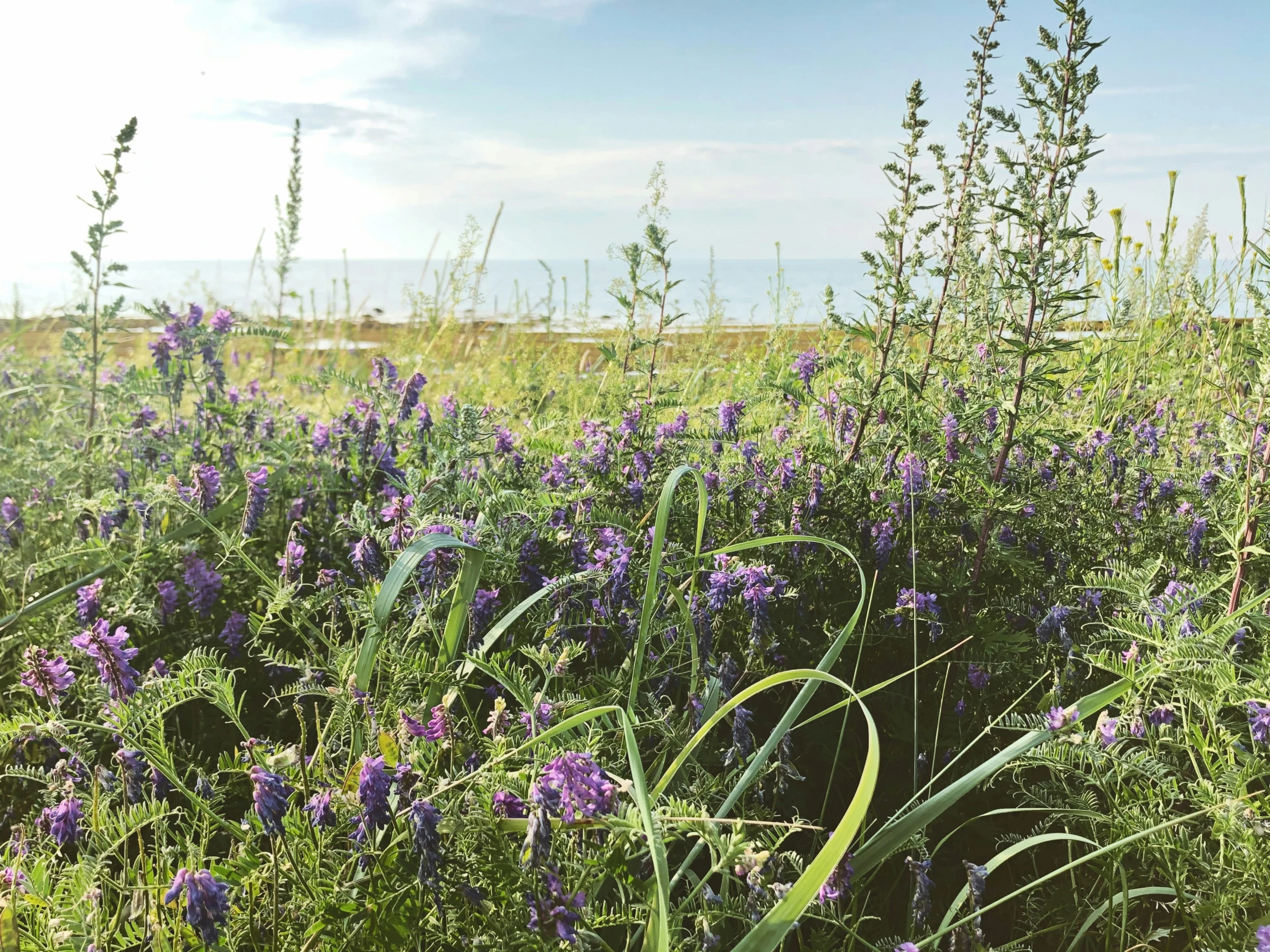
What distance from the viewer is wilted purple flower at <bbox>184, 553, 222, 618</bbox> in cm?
235

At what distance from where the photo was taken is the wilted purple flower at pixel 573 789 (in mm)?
1151

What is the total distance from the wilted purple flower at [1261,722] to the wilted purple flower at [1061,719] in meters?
0.31

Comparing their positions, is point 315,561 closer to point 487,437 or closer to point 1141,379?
point 487,437

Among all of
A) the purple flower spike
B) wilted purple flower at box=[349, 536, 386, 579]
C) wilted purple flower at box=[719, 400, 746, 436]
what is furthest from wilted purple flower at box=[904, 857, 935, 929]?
the purple flower spike

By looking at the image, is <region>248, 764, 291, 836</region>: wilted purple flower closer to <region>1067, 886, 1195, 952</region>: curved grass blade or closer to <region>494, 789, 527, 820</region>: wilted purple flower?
<region>494, 789, 527, 820</region>: wilted purple flower

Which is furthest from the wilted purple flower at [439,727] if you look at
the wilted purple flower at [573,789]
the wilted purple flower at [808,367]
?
the wilted purple flower at [808,367]

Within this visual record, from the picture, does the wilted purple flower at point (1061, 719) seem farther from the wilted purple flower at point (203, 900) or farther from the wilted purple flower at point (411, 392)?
the wilted purple flower at point (411, 392)

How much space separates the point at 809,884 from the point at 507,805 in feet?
1.60

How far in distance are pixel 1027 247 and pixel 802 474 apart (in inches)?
35.7

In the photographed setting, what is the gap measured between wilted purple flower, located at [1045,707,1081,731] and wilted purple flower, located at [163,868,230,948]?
1391 mm

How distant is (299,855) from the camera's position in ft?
4.64

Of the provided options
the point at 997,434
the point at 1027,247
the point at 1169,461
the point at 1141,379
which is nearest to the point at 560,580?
the point at 997,434

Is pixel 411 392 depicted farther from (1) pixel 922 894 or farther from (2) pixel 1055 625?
(1) pixel 922 894

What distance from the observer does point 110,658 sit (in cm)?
143
